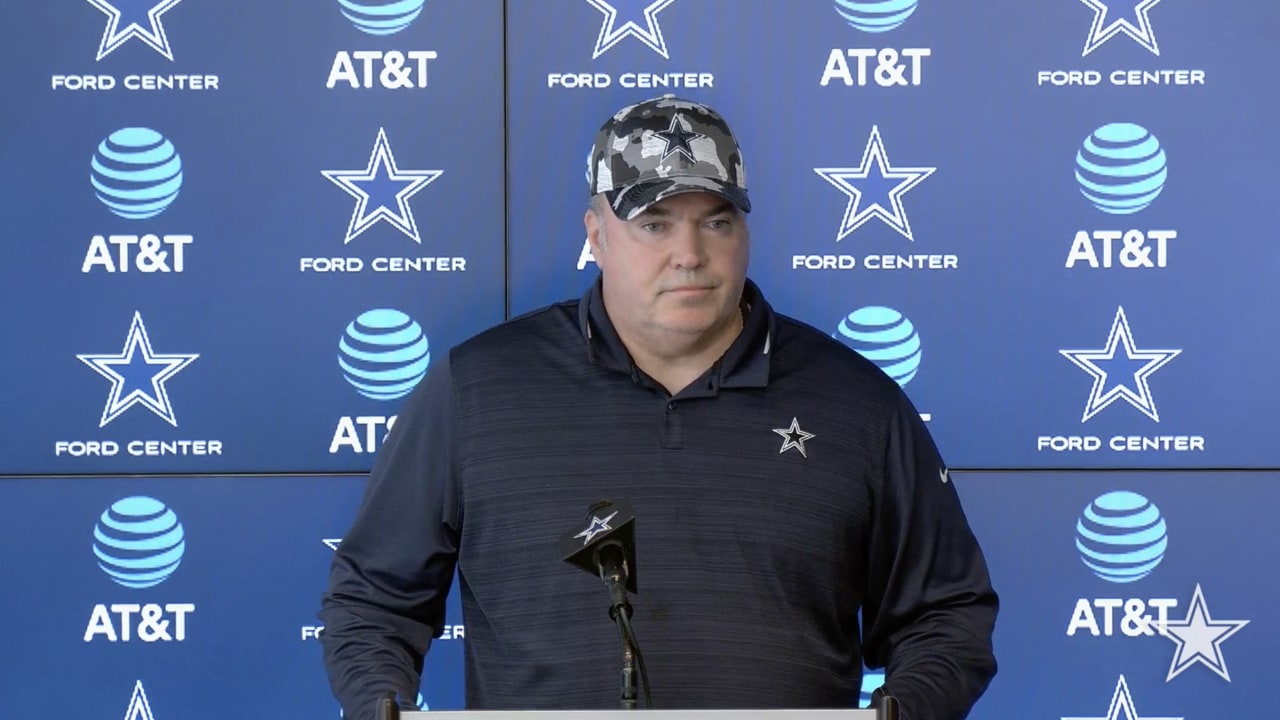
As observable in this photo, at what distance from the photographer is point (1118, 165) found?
108 inches

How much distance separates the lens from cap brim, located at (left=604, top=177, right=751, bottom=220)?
2014mm

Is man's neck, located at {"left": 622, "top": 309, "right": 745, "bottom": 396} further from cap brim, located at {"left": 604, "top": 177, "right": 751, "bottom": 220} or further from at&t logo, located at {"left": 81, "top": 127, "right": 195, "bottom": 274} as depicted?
Answer: at&t logo, located at {"left": 81, "top": 127, "right": 195, "bottom": 274}

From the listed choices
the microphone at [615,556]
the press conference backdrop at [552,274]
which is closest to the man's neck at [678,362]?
the press conference backdrop at [552,274]

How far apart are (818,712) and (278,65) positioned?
1846 mm

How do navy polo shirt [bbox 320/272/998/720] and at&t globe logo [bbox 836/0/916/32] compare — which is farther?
at&t globe logo [bbox 836/0/916/32]

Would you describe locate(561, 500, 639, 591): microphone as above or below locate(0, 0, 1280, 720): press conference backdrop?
below

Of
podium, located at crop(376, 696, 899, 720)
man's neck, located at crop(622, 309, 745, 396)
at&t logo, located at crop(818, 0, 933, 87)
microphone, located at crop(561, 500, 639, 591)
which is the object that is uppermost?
at&t logo, located at crop(818, 0, 933, 87)

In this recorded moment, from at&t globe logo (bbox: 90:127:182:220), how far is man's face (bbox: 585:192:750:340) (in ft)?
3.44

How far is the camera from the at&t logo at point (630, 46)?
108 inches

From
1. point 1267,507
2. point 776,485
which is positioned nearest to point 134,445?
point 776,485

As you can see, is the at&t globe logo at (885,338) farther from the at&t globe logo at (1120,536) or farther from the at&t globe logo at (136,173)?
the at&t globe logo at (136,173)

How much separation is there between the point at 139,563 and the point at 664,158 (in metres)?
1.36

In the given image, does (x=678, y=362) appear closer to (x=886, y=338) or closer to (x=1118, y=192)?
(x=886, y=338)

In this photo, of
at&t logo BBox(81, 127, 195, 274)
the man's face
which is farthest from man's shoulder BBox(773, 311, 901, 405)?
at&t logo BBox(81, 127, 195, 274)
